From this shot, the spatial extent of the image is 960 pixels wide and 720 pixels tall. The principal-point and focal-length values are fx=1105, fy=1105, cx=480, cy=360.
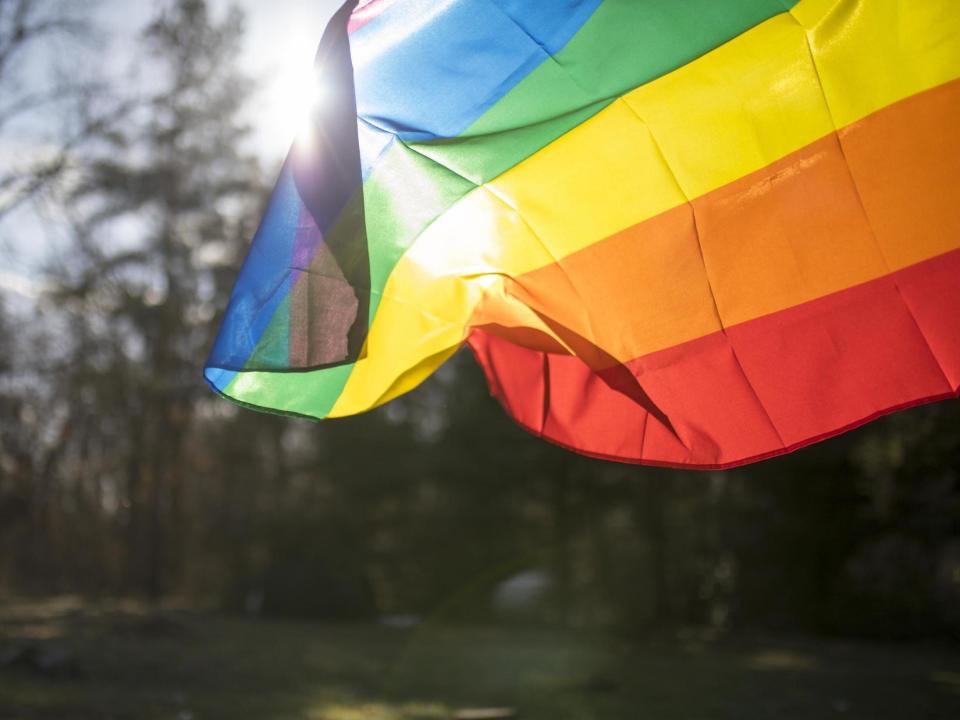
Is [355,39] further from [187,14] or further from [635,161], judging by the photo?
[187,14]

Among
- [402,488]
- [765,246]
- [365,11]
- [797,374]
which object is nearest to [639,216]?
[765,246]

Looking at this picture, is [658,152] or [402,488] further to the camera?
[402,488]

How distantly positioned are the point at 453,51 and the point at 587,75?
555 mm

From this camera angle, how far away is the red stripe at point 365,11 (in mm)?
4428

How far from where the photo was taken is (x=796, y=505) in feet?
55.4

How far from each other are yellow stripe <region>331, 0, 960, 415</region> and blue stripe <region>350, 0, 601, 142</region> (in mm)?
332

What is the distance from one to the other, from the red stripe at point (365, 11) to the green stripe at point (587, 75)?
1.80 ft

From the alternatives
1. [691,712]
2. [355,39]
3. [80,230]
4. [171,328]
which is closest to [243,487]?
[171,328]

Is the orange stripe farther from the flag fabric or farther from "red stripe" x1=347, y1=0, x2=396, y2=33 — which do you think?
"red stripe" x1=347, y1=0, x2=396, y2=33

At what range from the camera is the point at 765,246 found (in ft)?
14.0

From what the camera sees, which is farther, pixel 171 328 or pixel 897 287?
pixel 171 328

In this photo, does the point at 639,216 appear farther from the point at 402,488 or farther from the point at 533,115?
the point at 402,488

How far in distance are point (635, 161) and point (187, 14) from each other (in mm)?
13495

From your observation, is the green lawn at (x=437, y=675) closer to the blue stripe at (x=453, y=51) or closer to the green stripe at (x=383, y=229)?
→ the green stripe at (x=383, y=229)
